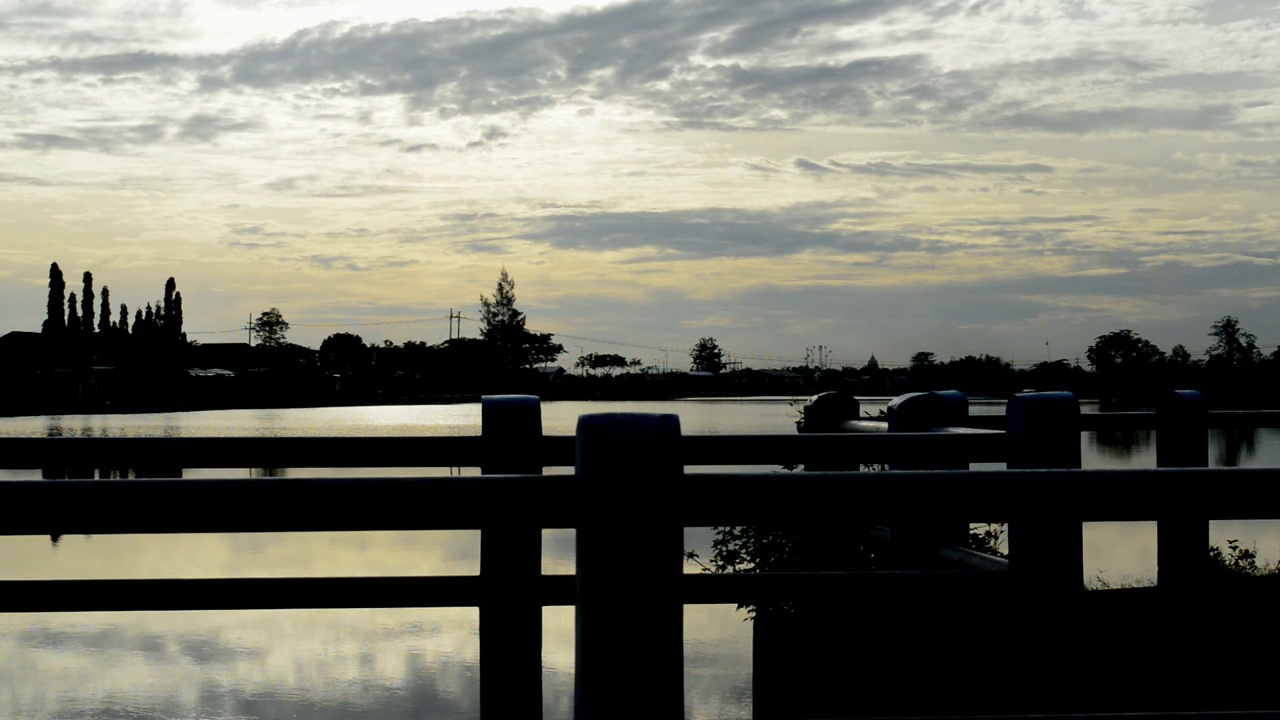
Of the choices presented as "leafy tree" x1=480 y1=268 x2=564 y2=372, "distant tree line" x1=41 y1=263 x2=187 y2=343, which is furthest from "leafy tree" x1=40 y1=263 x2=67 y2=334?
"leafy tree" x1=480 y1=268 x2=564 y2=372

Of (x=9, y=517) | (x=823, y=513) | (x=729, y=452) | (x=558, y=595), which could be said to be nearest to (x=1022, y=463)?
(x=729, y=452)

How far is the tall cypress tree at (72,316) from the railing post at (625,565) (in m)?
145

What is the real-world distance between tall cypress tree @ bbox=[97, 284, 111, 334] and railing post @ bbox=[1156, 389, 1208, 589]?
6004 inches

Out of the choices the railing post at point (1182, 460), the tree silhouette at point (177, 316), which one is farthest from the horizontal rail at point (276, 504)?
the tree silhouette at point (177, 316)

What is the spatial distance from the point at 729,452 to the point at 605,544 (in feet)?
7.42

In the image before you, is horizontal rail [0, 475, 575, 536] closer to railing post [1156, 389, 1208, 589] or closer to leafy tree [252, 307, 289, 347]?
railing post [1156, 389, 1208, 589]

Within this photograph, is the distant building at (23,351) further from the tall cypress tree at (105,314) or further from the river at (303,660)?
the river at (303,660)

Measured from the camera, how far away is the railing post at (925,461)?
3797mm

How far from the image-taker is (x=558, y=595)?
10.1 ft

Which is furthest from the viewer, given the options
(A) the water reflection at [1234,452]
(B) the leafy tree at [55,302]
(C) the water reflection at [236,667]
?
(B) the leafy tree at [55,302]

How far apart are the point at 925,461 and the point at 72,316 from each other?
14523 centimetres

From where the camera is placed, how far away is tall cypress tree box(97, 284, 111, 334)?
14238cm

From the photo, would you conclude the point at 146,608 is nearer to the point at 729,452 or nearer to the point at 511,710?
the point at 511,710

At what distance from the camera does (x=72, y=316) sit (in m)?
133
